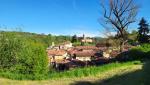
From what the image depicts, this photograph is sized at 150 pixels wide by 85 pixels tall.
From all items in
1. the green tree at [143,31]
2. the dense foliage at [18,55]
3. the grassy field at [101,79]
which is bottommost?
the grassy field at [101,79]

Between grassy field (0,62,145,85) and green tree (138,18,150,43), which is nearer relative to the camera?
grassy field (0,62,145,85)

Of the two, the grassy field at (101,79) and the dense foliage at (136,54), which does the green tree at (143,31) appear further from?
the grassy field at (101,79)

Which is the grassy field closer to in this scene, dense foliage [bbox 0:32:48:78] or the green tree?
dense foliage [bbox 0:32:48:78]

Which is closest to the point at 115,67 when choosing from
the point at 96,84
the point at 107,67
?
the point at 107,67

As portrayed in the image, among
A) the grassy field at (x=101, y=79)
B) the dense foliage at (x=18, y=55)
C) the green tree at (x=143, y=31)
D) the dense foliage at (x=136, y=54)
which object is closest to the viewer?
the grassy field at (x=101, y=79)

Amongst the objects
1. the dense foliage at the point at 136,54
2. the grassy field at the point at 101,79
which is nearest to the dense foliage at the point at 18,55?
the dense foliage at the point at 136,54

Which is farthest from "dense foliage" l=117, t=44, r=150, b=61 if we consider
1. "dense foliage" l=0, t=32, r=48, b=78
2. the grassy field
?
"dense foliage" l=0, t=32, r=48, b=78

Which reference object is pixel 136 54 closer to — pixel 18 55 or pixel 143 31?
pixel 18 55

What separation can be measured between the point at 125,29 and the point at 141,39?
19543 millimetres

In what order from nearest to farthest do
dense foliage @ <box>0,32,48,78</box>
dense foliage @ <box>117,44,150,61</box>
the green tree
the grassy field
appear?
the grassy field < dense foliage @ <box>117,44,150,61</box> < dense foliage @ <box>0,32,48,78</box> < the green tree

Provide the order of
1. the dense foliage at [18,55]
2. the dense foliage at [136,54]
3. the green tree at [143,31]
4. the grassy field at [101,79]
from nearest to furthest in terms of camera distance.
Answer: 1. the grassy field at [101,79]
2. the dense foliage at [136,54]
3. the dense foliage at [18,55]
4. the green tree at [143,31]

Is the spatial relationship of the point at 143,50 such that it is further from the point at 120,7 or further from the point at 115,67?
the point at 115,67

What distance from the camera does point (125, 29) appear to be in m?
35.0

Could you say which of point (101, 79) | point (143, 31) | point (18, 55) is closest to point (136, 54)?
point (101, 79)
